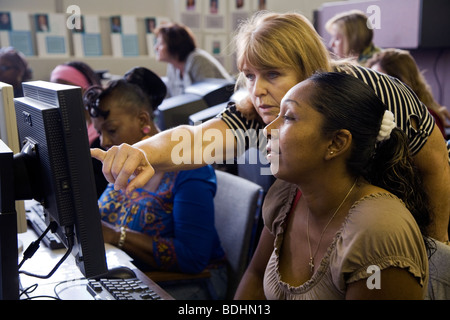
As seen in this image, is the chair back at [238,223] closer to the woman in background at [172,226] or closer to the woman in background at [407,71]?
the woman in background at [172,226]

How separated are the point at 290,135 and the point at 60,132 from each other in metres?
0.49

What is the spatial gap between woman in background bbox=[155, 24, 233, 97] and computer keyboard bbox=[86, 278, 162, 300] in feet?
8.27

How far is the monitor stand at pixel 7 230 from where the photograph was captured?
2.70 feet

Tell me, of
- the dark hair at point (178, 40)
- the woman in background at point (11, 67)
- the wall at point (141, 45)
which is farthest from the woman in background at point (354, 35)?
the woman in background at point (11, 67)

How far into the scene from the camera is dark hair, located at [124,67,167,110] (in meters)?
2.01

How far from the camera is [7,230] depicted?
32.8 inches

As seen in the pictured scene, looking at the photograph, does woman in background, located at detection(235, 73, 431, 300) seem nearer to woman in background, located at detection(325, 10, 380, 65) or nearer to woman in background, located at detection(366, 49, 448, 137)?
woman in background, located at detection(366, 49, 448, 137)

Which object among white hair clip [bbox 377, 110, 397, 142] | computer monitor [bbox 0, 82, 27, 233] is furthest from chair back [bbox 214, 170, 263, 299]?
computer monitor [bbox 0, 82, 27, 233]

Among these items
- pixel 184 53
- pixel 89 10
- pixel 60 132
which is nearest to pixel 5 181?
pixel 60 132

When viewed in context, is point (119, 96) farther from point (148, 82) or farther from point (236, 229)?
point (236, 229)

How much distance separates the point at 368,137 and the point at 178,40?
2863 mm

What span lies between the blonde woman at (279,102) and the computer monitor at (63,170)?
351 millimetres

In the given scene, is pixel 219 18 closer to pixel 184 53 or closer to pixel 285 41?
pixel 184 53

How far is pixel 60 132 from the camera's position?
2.68ft
